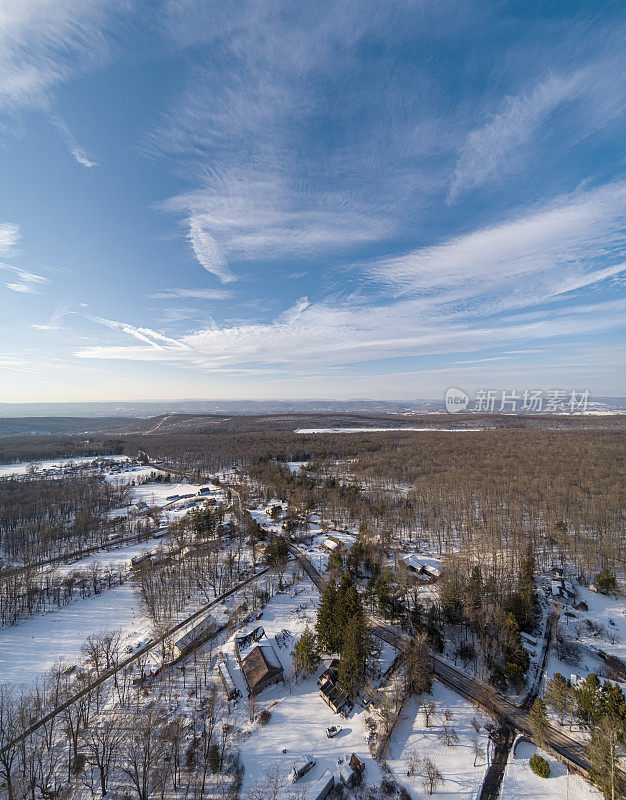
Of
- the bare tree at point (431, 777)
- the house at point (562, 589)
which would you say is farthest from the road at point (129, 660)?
the house at point (562, 589)

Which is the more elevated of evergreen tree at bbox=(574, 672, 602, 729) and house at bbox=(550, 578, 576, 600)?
evergreen tree at bbox=(574, 672, 602, 729)

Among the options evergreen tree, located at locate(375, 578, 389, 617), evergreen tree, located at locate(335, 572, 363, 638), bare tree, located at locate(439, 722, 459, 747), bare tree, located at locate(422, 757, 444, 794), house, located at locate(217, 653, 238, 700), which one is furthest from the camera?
evergreen tree, located at locate(375, 578, 389, 617)

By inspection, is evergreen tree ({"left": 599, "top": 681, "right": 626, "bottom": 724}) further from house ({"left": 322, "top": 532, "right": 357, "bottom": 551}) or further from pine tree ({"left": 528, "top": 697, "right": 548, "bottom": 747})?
house ({"left": 322, "top": 532, "right": 357, "bottom": 551})

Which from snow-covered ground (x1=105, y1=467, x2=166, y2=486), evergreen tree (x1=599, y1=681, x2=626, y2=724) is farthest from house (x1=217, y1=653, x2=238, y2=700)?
snow-covered ground (x1=105, y1=467, x2=166, y2=486)

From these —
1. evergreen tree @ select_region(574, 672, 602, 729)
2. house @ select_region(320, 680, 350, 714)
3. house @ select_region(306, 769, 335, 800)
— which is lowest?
house @ select_region(320, 680, 350, 714)

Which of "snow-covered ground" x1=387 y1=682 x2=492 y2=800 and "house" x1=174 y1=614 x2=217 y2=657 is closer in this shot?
"snow-covered ground" x1=387 y1=682 x2=492 y2=800

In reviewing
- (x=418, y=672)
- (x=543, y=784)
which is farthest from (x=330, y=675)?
(x=543, y=784)
